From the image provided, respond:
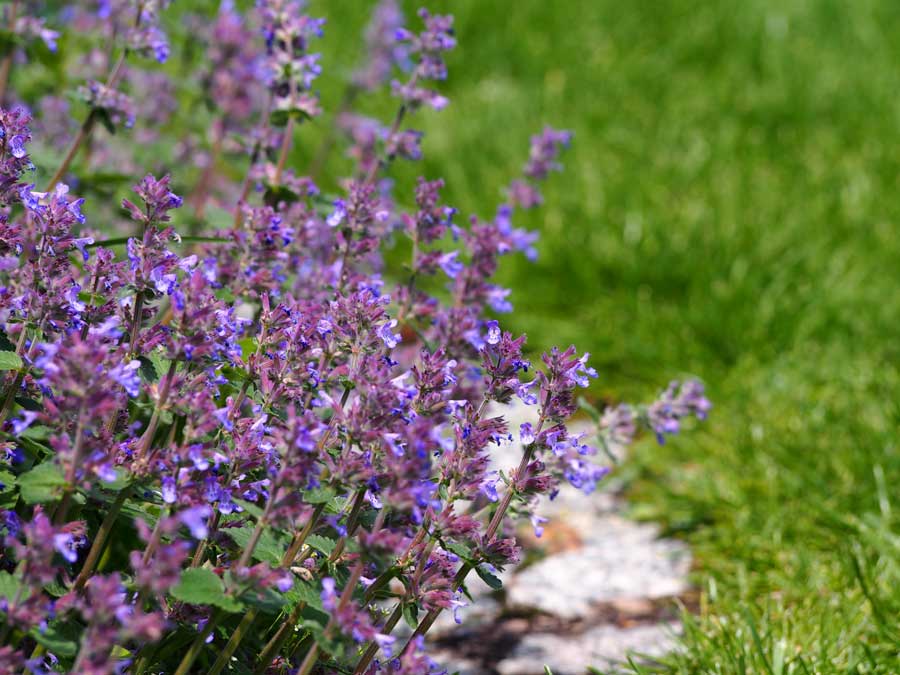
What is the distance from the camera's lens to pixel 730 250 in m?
5.09

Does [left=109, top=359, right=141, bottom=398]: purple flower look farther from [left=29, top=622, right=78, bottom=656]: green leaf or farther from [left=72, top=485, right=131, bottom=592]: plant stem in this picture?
[left=29, top=622, right=78, bottom=656]: green leaf

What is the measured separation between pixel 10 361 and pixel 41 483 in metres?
0.29

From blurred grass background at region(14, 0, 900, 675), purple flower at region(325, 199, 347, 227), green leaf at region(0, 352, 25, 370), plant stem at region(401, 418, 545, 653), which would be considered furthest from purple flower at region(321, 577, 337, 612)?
blurred grass background at region(14, 0, 900, 675)

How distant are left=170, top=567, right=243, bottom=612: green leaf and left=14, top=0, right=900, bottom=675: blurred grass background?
144 cm

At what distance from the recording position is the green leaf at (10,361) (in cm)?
180

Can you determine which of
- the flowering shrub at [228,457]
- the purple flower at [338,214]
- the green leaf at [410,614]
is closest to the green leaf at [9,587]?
the flowering shrub at [228,457]

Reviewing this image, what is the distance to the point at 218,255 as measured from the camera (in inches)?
102

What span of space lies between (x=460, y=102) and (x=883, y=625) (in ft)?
15.9

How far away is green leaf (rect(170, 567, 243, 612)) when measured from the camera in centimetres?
162

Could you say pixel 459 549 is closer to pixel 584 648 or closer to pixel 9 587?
pixel 9 587

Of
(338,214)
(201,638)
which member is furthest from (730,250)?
(201,638)

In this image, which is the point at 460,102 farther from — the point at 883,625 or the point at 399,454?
the point at 399,454

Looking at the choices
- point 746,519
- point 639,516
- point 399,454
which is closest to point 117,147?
point 639,516

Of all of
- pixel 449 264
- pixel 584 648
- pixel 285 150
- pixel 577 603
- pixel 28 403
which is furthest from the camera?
pixel 577 603
